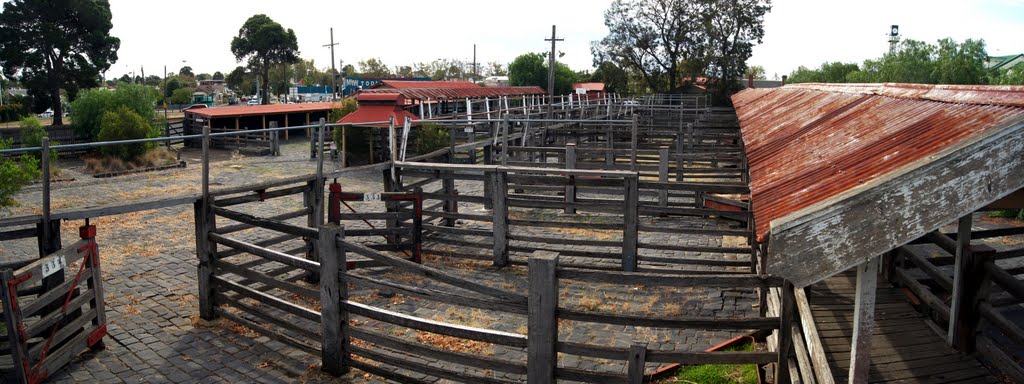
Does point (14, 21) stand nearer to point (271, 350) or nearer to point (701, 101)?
point (271, 350)

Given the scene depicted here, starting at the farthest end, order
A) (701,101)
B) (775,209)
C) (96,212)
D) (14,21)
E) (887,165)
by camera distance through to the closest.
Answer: (701,101), (14,21), (96,212), (775,209), (887,165)

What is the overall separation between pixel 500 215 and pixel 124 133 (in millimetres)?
22636

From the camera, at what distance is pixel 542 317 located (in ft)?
16.0

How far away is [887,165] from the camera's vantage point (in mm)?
2779

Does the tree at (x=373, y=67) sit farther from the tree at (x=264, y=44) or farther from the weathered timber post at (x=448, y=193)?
the weathered timber post at (x=448, y=193)

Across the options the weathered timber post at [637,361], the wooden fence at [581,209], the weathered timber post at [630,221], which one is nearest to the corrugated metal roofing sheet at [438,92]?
the wooden fence at [581,209]

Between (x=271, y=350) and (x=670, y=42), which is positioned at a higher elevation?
(x=670, y=42)

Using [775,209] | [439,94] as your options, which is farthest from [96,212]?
[439,94]

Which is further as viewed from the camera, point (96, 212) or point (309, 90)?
point (309, 90)

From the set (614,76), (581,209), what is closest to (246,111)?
(581,209)

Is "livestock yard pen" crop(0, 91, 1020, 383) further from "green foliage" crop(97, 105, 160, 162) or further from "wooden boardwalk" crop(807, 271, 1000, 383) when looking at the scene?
"green foliage" crop(97, 105, 160, 162)

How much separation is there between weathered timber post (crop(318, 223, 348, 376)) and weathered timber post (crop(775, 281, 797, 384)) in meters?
3.78

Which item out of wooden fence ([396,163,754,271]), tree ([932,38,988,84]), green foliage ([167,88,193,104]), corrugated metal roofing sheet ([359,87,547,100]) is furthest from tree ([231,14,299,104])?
wooden fence ([396,163,754,271])

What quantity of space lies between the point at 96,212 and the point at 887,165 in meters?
6.99
